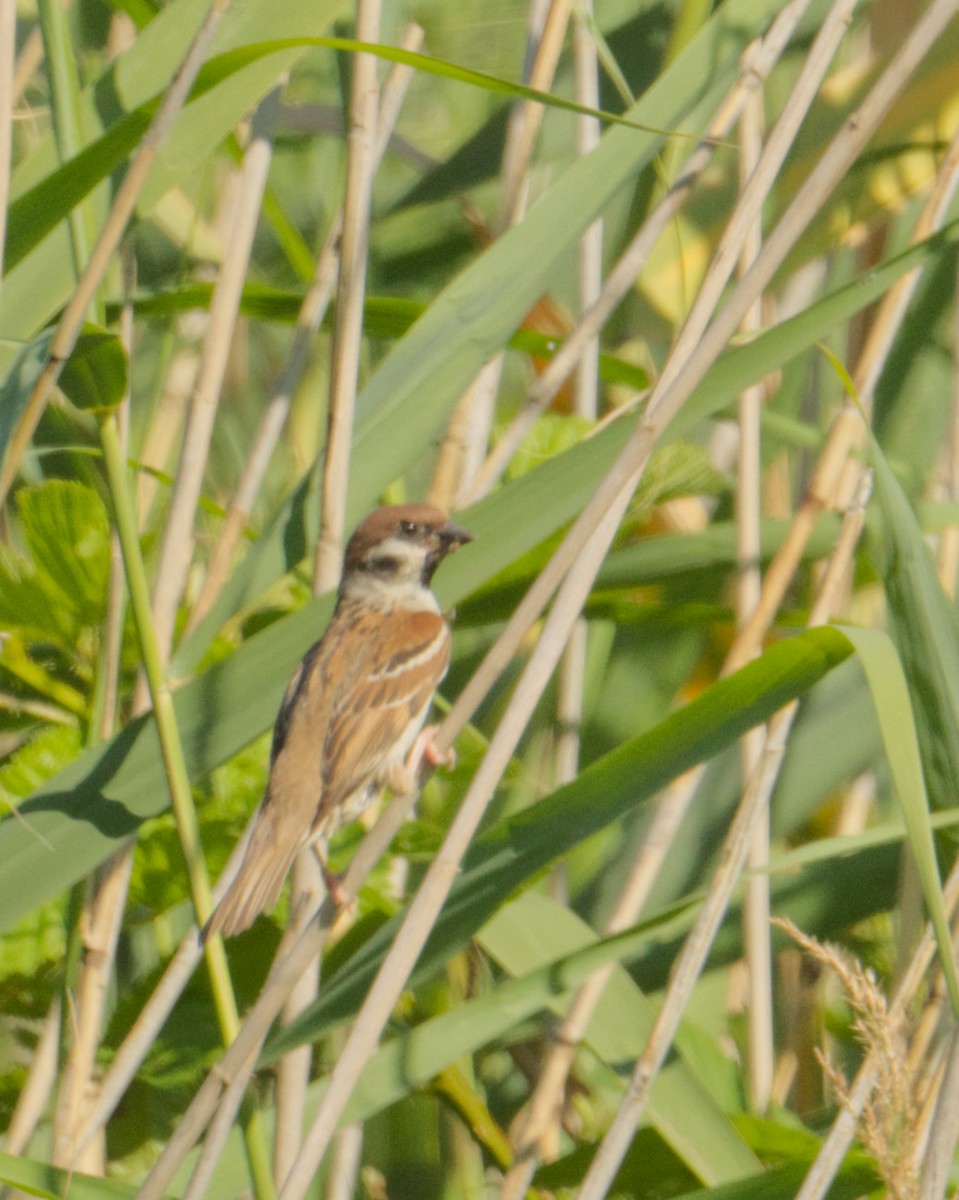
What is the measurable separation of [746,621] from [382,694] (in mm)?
663

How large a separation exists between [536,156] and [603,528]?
52.6 inches

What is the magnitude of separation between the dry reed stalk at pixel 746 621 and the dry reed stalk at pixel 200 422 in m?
0.85

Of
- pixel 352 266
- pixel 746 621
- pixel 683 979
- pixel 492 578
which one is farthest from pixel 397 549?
pixel 683 979

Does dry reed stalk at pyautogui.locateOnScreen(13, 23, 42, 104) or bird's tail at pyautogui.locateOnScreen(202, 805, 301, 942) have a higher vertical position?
dry reed stalk at pyautogui.locateOnScreen(13, 23, 42, 104)

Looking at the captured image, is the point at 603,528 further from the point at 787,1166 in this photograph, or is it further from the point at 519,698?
the point at 787,1166

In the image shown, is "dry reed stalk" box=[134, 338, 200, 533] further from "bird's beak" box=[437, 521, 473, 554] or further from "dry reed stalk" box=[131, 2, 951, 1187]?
"dry reed stalk" box=[131, 2, 951, 1187]

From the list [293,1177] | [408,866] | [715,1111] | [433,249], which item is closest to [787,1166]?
[715,1111]

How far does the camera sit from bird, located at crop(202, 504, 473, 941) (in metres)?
2.16

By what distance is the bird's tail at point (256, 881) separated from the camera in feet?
6.10

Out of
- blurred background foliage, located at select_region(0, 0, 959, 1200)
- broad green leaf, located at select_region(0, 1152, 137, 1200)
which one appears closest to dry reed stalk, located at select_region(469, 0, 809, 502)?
blurred background foliage, located at select_region(0, 0, 959, 1200)

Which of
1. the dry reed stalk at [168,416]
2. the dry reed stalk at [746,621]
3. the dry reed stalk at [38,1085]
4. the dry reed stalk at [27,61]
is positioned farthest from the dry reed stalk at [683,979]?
the dry reed stalk at [27,61]

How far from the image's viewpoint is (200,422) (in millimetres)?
2238

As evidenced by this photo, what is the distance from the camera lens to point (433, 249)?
305cm

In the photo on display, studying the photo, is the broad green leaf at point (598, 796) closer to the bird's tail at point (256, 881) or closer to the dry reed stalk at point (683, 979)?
the bird's tail at point (256, 881)
